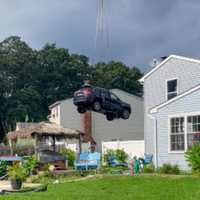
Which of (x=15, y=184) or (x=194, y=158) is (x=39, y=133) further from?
(x=15, y=184)

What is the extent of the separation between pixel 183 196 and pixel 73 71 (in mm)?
54068

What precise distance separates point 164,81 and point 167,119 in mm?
6148

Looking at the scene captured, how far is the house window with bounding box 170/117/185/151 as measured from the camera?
20188mm

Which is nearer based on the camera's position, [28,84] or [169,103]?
[169,103]

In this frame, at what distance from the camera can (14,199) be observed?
35.8ft

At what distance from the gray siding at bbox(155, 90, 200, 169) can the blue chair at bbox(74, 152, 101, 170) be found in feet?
11.5

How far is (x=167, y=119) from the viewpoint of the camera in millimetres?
20766

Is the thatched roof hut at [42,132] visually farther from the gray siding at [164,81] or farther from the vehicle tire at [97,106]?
the vehicle tire at [97,106]

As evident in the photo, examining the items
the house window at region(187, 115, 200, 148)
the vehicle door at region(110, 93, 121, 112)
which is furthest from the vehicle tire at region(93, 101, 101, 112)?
the house window at region(187, 115, 200, 148)

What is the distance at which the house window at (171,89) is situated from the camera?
2600cm

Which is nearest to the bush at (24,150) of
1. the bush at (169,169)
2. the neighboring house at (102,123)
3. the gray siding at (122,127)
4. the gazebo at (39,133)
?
the gazebo at (39,133)

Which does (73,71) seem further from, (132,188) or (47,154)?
(132,188)

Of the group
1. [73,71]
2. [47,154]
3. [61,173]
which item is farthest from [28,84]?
[61,173]

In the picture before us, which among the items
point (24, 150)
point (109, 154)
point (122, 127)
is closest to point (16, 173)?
point (24, 150)
